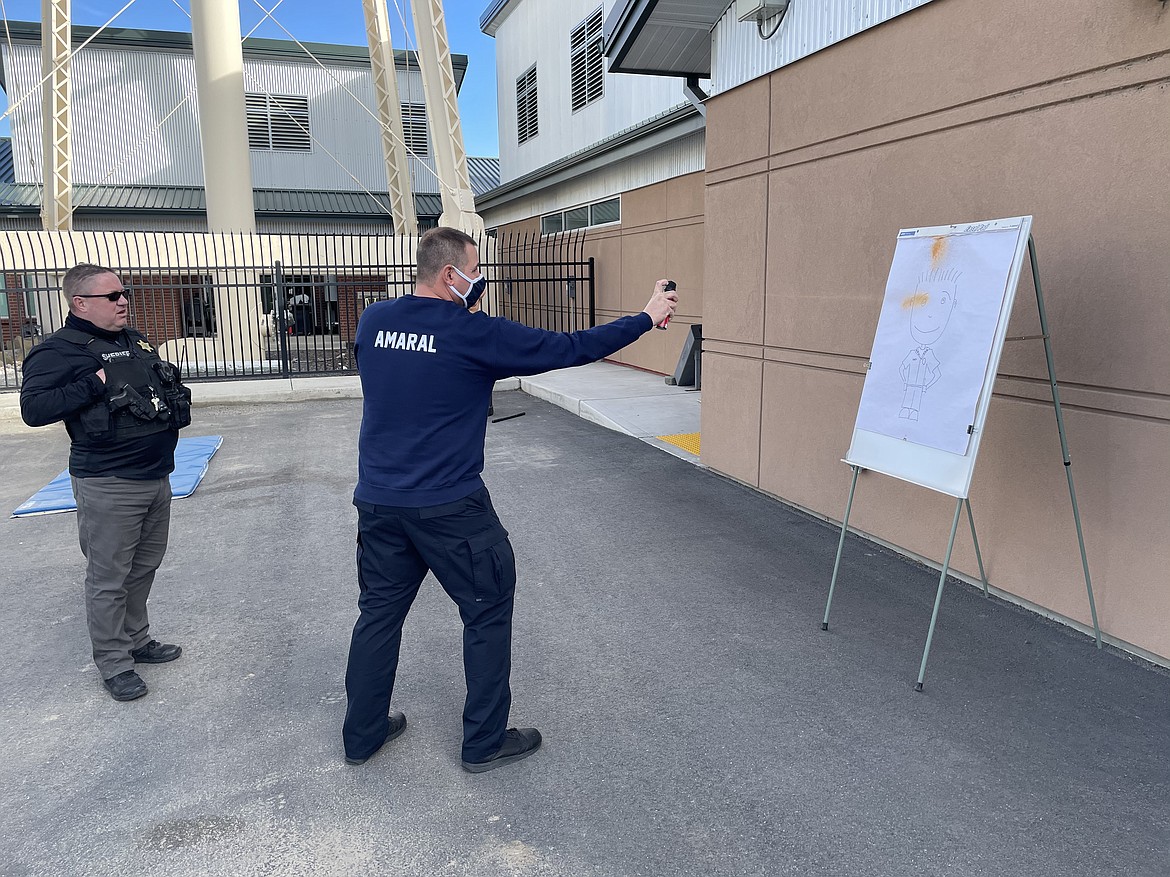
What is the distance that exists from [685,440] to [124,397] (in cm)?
646

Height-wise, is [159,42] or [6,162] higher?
[159,42]

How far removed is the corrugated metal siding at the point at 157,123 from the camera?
80.5 ft

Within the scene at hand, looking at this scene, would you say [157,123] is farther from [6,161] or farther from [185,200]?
[6,161]

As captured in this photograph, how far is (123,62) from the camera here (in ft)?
81.1

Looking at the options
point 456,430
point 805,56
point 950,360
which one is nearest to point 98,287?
point 456,430

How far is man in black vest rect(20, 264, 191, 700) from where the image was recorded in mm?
3531

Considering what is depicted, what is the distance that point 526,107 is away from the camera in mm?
22141

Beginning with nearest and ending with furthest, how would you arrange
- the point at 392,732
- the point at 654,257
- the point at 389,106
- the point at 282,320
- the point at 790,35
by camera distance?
the point at 392,732 < the point at 790,35 < the point at 654,257 < the point at 282,320 < the point at 389,106

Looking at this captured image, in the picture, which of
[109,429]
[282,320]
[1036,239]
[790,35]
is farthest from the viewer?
[282,320]

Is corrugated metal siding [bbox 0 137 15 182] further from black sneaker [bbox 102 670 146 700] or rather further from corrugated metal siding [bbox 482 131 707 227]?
black sneaker [bbox 102 670 146 700]

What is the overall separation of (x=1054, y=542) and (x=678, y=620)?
6.74 feet

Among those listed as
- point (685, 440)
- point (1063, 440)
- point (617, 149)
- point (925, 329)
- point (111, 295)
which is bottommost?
point (685, 440)

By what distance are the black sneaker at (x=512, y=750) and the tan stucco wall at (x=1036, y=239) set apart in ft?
8.52

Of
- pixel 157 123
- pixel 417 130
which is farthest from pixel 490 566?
pixel 417 130
